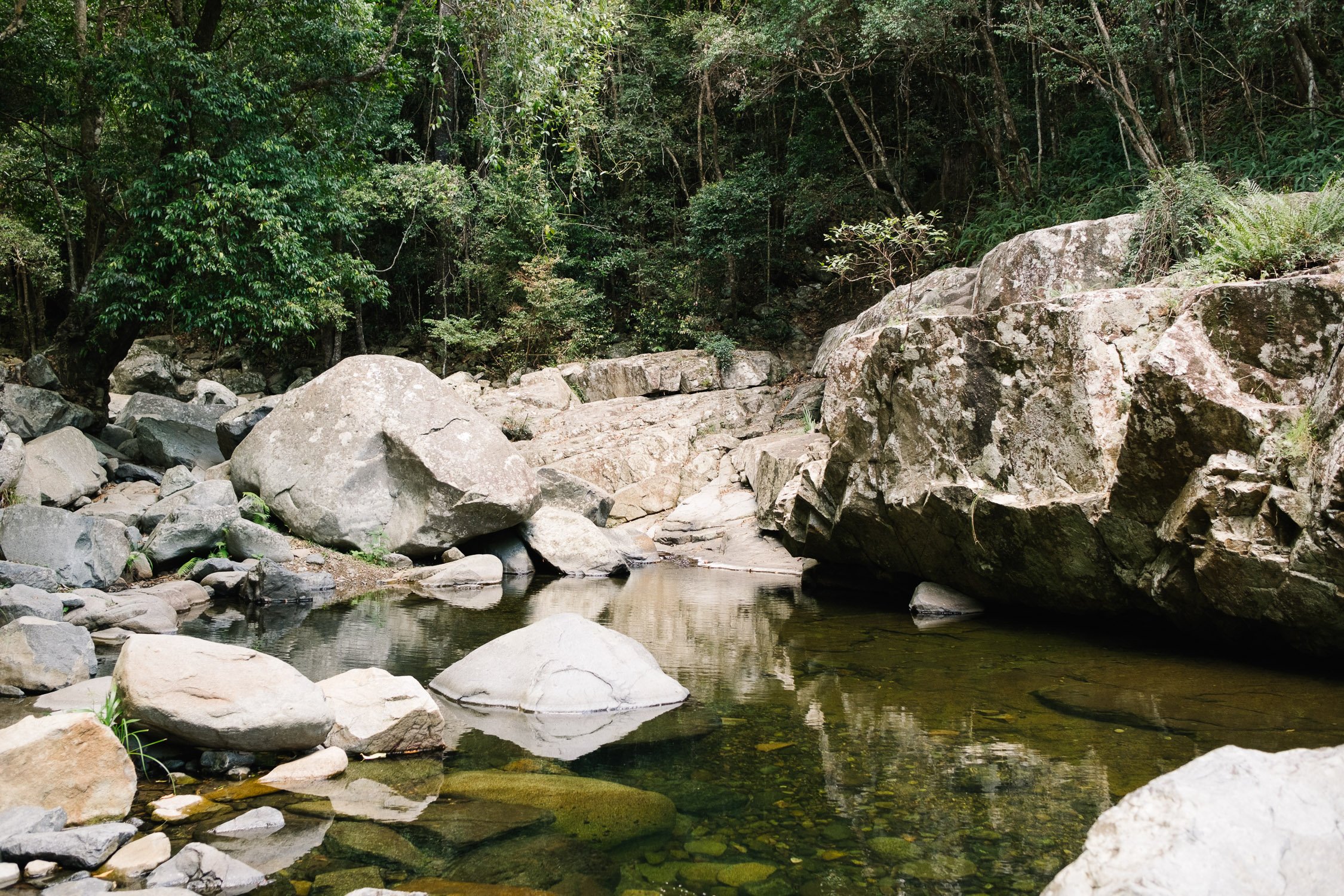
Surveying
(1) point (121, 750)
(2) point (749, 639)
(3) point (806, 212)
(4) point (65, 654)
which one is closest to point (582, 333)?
(3) point (806, 212)

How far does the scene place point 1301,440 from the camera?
203 inches

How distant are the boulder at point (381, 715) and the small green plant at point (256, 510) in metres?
6.46

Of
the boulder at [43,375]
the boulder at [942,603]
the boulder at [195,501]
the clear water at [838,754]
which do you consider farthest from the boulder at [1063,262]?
the boulder at [43,375]

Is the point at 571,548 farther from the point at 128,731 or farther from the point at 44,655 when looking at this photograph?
the point at 128,731

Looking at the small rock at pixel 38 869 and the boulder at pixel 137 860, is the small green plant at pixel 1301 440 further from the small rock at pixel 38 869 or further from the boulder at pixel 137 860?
the small rock at pixel 38 869

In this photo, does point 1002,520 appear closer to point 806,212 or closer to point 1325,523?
point 1325,523

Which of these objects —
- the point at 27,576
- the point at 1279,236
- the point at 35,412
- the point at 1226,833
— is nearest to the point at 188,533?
the point at 27,576

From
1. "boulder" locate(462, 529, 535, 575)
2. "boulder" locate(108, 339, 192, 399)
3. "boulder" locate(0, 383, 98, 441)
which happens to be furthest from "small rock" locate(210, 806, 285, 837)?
"boulder" locate(108, 339, 192, 399)

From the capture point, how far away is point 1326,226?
5848 millimetres

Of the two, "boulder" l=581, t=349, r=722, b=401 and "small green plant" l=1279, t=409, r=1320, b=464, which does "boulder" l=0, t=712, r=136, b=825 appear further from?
"boulder" l=581, t=349, r=722, b=401

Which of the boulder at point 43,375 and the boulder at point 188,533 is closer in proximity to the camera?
the boulder at point 188,533

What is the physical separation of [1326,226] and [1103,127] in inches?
384

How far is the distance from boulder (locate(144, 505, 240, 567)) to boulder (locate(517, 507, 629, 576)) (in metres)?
3.97

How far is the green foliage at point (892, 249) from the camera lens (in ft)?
42.5
